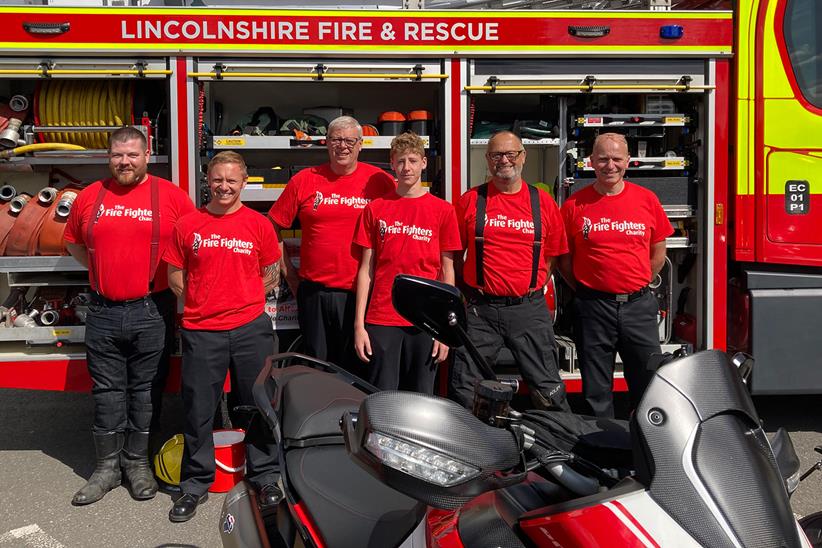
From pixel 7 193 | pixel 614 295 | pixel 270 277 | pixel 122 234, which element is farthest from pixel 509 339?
pixel 7 193

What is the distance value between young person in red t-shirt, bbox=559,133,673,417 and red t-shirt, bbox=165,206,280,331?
1721 millimetres

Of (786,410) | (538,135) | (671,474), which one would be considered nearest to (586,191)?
(538,135)

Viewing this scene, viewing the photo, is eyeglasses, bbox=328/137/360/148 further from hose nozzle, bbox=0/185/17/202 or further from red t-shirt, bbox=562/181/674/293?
hose nozzle, bbox=0/185/17/202

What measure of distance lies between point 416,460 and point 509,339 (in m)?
2.64

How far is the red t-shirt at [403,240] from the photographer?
370 centimetres

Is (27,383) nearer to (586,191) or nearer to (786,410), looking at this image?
(586,191)

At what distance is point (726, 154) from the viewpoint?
436 cm

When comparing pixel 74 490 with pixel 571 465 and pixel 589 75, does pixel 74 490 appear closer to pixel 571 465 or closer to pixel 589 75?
pixel 571 465

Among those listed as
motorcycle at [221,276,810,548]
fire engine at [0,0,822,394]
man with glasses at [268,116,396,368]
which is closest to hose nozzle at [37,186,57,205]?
fire engine at [0,0,822,394]

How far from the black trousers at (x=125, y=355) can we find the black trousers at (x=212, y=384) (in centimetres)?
28

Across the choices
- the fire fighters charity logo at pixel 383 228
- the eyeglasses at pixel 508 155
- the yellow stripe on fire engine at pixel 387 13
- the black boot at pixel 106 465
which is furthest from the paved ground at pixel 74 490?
the yellow stripe on fire engine at pixel 387 13

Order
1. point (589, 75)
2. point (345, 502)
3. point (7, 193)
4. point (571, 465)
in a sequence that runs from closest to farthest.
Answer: point (571, 465), point (345, 502), point (589, 75), point (7, 193)

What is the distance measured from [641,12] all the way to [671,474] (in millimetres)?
3664

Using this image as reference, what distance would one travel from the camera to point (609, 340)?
3.91 meters
